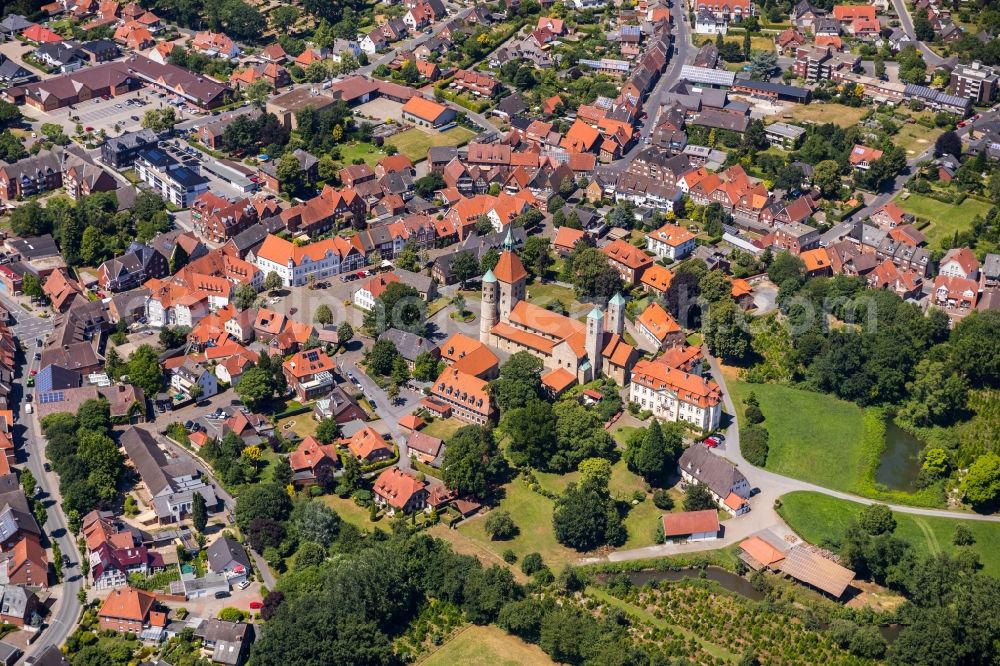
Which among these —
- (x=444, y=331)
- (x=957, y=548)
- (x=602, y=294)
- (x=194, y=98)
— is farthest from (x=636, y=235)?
(x=194, y=98)

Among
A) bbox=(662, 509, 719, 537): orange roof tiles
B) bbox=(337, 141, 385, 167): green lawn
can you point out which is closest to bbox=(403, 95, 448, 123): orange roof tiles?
bbox=(337, 141, 385, 167): green lawn

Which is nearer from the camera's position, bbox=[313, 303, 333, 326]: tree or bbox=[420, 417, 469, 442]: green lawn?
bbox=[420, 417, 469, 442]: green lawn

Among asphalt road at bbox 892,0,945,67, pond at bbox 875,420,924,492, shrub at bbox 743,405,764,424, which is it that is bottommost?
pond at bbox 875,420,924,492

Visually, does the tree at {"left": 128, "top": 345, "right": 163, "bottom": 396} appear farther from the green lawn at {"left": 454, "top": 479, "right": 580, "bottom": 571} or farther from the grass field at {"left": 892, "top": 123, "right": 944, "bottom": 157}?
the grass field at {"left": 892, "top": 123, "right": 944, "bottom": 157}

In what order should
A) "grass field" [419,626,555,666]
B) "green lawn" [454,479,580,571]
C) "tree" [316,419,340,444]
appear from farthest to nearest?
"tree" [316,419,340,444]
"green lawn" [454,479,580,571]
"grass field" [419,626,555,666]

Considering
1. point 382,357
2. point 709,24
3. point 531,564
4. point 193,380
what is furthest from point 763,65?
point 531,564

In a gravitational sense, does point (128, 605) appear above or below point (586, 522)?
below

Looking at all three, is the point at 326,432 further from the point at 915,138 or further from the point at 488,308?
the point at 915,138

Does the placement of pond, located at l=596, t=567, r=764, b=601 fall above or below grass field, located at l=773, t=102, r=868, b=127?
below
